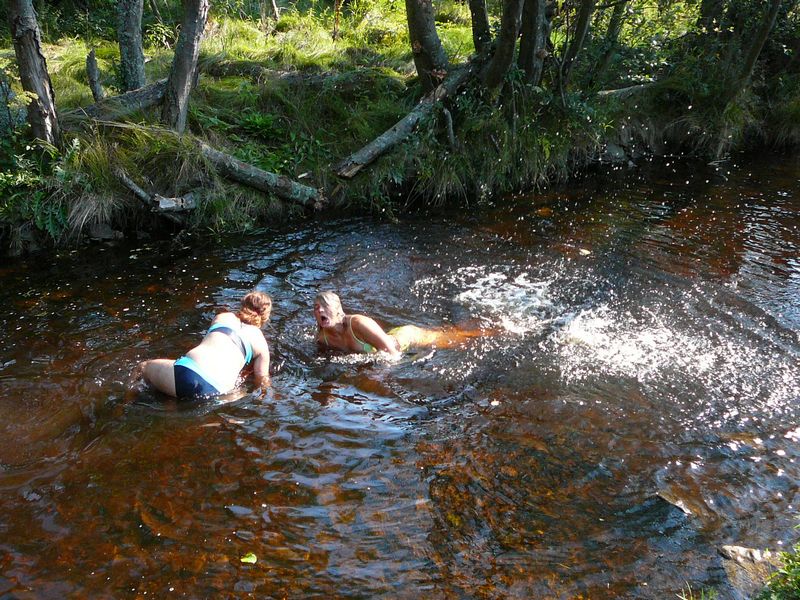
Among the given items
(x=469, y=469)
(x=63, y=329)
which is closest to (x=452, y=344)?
(x=469, y=469)

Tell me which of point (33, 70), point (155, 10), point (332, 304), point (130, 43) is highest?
point (155, 10)

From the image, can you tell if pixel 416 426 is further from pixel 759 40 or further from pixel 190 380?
pixel 759 40

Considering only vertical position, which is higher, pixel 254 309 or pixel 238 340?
pixel 254 309

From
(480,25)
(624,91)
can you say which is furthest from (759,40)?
(480,25)

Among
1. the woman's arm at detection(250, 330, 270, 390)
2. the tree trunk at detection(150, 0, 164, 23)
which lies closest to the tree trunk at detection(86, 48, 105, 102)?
the tree trunk at detection(150, 0, 164, 23)

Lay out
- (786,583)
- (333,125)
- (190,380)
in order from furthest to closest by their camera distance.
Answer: (333,125), (190,380), (786,583)

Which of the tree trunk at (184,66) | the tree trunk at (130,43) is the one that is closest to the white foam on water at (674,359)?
the tree trunk at (184,66)

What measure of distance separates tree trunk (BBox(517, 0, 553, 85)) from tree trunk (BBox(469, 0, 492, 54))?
0.63 metres

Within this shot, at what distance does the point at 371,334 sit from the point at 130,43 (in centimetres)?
685

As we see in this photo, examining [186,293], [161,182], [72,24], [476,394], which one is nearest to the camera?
[476,394]

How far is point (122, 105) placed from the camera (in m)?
9.07

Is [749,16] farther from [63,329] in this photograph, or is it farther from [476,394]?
[63,329]

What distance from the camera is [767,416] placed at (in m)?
5.11

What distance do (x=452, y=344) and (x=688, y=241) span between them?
4.32 meters
